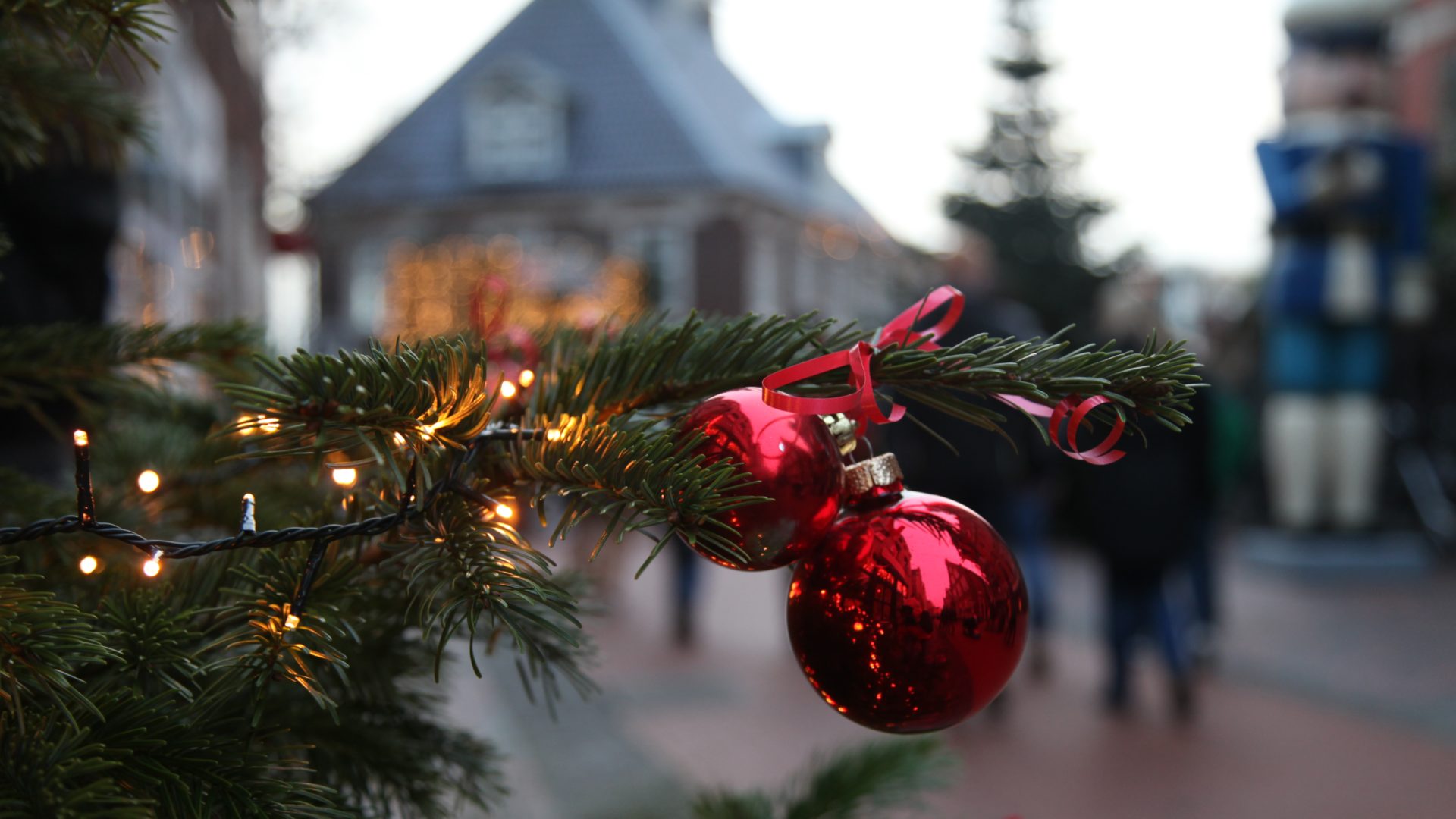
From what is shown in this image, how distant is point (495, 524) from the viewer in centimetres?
70

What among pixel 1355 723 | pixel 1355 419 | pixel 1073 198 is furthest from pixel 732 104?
pixel 1355 723

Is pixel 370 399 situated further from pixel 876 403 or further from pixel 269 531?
pixel 876 403

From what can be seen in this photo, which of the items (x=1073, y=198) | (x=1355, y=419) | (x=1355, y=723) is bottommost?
(x=1355, y=723)

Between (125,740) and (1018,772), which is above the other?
(125,740)

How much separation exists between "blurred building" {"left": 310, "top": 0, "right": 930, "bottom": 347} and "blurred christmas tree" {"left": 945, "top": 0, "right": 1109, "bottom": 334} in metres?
8.21

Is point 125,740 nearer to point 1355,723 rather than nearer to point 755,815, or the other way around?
point 755,815

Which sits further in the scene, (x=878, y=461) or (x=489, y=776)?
(x=489, y=776)

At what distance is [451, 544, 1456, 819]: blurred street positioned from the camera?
12.4 ft

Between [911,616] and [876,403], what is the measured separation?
142 mm

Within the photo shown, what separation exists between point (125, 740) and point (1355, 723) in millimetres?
4981

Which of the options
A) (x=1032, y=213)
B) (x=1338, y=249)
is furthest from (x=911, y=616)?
(x=1032, y=213)

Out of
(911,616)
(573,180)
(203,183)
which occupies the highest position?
(573,180)

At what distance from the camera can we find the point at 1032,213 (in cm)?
1120

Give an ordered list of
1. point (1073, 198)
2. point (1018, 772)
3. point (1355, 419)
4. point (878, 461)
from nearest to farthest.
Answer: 1. point (878, 461)
2. point (1018, 772)
3. point (1355, 419)
4. point (1073, 198)
